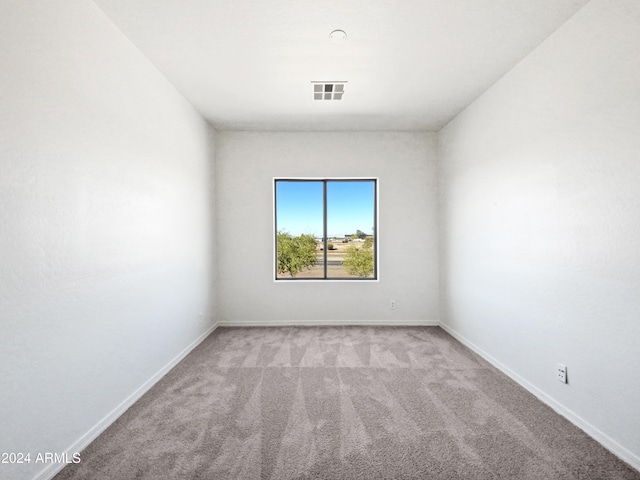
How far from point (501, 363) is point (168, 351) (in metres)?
3.24

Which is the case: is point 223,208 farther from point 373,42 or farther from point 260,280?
point 373,42

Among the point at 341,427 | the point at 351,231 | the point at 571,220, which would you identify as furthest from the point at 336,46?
A: the point at 351,231

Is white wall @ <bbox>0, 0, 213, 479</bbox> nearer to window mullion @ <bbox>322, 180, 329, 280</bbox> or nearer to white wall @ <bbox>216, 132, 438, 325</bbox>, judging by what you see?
white wall @ <bbox>216, 132, 438, 325</bbox>

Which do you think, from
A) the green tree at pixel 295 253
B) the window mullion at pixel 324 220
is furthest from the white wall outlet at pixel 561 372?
the green tree at pixel 295 253

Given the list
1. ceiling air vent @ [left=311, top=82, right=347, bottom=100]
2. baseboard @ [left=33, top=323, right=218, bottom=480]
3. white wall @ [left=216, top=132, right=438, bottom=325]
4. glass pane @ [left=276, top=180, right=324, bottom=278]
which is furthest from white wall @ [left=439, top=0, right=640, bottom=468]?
baseboard @ [left=33, top=323, right=218, bottom=480]

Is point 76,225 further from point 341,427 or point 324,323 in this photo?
point 324,323

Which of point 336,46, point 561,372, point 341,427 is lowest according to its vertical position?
point 341,427

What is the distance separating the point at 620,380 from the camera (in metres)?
1.73

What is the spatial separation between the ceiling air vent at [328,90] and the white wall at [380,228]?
1.08 metres

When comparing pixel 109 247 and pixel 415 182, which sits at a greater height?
pixel 415 182

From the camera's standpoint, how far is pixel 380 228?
4328mm

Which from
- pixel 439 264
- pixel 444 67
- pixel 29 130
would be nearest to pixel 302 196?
pixel 439 264

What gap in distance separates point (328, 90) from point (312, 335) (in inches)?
116

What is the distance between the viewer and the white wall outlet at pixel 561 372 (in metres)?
2.11
